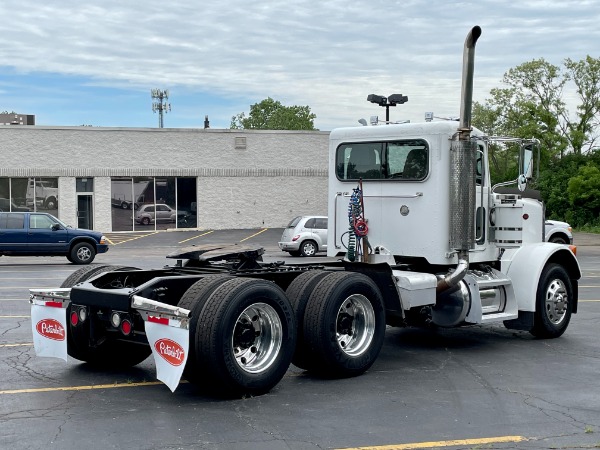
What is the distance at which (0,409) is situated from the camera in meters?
7.21

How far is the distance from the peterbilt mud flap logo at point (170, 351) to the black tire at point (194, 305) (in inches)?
5.9

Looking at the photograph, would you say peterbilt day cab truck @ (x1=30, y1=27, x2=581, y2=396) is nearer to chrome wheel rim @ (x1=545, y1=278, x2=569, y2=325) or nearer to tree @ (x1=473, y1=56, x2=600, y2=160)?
chrome wheel rim @ (x1=545, y1=278, x2=569, y2=325)

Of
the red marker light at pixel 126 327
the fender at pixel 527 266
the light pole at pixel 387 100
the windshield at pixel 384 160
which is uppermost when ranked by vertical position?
the light pole at pixel 387 100

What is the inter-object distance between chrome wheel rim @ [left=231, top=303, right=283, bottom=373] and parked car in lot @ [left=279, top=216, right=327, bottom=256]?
21.7 meters

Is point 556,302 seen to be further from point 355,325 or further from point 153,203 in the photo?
point 153,203

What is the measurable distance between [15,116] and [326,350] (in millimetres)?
47934

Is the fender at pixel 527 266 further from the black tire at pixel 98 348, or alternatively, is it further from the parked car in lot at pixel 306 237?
the parked car in lot at pixel 306 237

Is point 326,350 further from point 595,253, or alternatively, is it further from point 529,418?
point 595,253

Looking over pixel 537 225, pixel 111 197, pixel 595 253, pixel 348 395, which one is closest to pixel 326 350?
pixel 348 395

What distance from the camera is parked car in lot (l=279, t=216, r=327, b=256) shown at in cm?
2975

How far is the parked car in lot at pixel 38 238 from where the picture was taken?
2562 cm

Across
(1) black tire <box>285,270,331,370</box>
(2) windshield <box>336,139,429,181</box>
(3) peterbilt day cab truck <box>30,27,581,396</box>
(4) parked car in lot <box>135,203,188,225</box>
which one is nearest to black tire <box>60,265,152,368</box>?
(3) peterbilt day cab truck <box>30,27,581,396</box>

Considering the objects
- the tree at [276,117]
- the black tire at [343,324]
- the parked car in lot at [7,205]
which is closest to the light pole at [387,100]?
the black tire at [343,324]

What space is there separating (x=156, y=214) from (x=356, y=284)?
38.2 meters
